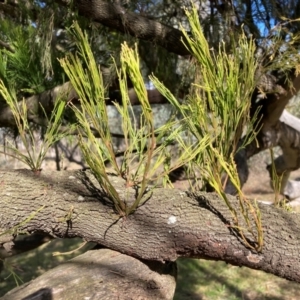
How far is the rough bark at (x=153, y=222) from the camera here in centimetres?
95

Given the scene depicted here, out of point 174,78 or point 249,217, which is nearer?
point 249,217

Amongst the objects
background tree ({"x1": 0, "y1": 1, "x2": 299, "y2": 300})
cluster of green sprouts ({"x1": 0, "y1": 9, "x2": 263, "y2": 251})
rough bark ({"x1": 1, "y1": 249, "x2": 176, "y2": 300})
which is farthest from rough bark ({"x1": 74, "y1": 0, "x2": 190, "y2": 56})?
rough bark ({"x1": 1, "y1": 249, "x2": 176, "y2": 300})

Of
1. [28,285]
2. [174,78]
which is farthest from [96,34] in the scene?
[28,285]

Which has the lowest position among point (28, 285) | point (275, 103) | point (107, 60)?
point (28, 285)

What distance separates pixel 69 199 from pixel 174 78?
107 centimetres

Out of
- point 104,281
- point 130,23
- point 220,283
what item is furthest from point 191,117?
point 220,283

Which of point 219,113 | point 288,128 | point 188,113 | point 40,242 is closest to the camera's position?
point 219,113

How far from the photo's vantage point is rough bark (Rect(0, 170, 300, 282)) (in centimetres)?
95

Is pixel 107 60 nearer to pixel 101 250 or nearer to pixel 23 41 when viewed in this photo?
pixel 23 41

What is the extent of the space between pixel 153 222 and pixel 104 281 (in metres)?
0.18

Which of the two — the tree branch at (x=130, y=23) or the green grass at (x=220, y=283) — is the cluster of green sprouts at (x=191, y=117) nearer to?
the tree branch at (x=130, y=23)

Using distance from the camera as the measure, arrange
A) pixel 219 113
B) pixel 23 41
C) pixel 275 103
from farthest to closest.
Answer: pixel 275 103, pixel 23 41, pixel 219 113

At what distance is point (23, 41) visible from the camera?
1.54 m

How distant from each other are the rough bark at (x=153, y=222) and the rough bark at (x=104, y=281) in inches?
1.9
